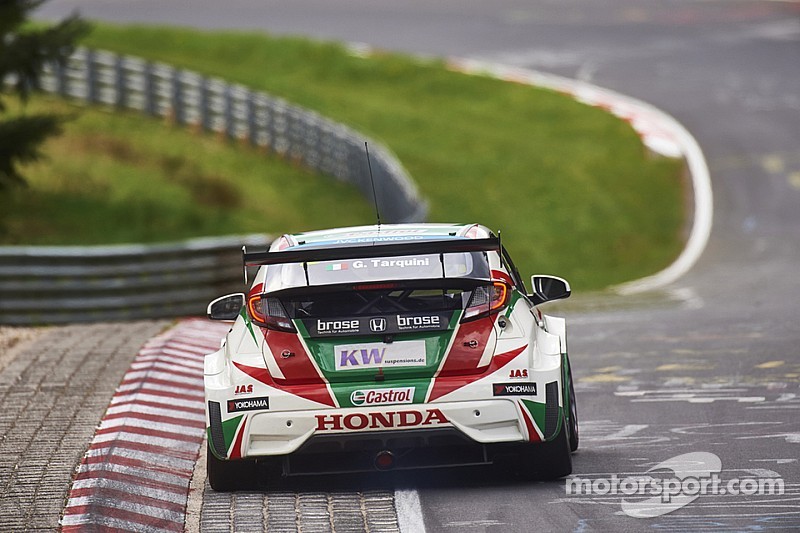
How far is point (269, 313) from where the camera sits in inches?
334

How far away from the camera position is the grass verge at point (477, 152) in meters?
26.8

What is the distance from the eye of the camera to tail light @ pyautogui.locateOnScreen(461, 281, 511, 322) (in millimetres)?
8391

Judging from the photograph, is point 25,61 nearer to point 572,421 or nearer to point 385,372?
point 572,421

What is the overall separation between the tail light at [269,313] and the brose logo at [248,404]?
0.41 m

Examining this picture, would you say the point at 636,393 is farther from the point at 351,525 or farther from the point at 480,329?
the point at 351,525

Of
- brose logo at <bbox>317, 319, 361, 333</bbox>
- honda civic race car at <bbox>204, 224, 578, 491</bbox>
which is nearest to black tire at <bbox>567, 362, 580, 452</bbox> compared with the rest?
honda civic race car at <bbox>204, 224, 578, 491</bbox>

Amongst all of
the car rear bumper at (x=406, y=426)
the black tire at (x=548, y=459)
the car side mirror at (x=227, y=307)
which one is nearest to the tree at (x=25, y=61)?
the car side mirror at (x=227, y=307)

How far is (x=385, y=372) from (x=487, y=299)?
72cm

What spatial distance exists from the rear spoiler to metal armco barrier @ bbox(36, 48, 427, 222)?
20453 millimetres

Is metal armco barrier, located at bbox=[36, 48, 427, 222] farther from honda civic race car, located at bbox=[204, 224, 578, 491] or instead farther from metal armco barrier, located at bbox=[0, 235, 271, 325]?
honda civic race car, located at bbox=[204, 224, 578, 491]

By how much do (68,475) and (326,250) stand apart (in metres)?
1.95

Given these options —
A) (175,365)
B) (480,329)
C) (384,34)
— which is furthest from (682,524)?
(384,34)

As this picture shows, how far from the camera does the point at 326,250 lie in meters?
8.27

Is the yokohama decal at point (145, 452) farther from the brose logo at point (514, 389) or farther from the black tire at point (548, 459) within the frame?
the black tire at point (548, 459)
